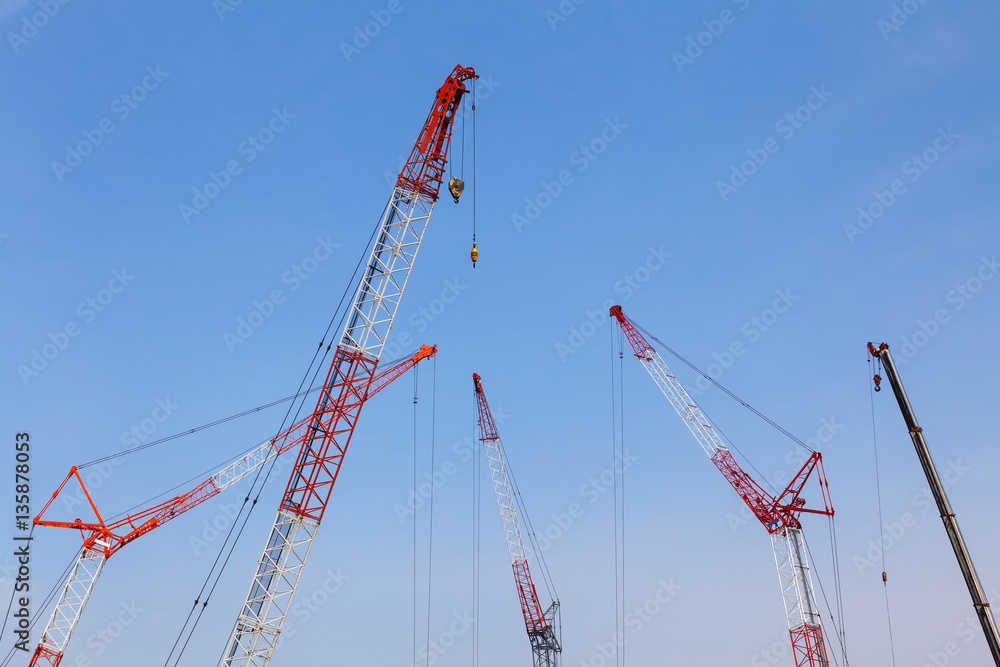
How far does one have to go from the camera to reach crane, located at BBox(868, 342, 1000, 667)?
5288cm

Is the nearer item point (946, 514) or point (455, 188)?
point (946, 514)

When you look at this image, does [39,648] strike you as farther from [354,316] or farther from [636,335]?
[636,335]

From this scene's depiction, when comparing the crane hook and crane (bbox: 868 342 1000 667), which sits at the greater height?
the crane hook

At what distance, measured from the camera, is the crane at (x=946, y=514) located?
5288cm

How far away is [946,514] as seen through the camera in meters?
54.5

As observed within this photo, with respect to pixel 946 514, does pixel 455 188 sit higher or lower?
higher

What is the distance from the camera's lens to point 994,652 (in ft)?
171

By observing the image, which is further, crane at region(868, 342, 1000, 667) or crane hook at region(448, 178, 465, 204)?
crane hook at region(448, 178, 465, 204)

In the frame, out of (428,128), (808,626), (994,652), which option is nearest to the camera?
(994,652)

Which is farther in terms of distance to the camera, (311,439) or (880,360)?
(311,439)

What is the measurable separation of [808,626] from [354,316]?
64.7 meters

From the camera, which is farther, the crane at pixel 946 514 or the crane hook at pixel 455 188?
the crane hook at pixel 455 188

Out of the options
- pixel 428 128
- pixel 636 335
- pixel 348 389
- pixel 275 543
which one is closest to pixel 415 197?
pixel 428 128

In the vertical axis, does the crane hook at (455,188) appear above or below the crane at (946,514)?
above
